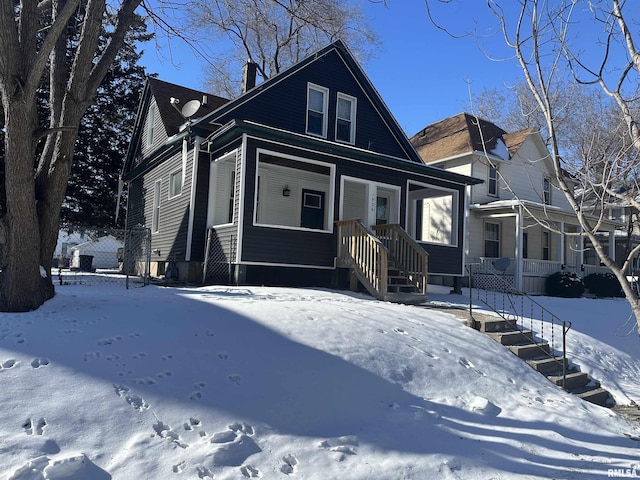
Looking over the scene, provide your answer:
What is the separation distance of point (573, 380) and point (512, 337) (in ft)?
3.72

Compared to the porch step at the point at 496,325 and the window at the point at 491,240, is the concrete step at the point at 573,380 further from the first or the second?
the window at the point at 491,240

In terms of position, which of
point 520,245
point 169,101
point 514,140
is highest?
point 514,140

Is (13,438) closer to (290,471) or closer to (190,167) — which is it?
(290,471)

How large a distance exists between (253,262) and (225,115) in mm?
4314

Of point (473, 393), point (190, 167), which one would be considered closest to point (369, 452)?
point (473, 393)

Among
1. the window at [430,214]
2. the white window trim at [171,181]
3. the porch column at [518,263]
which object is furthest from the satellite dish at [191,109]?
the porch column at [518,263]

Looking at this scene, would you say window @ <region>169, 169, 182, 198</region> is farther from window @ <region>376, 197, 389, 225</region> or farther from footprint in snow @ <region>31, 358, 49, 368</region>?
footprint in snow @ <region>31, 358, 49, 368</region>

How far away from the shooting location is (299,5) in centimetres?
917

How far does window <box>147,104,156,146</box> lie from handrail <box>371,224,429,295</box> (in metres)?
9.76

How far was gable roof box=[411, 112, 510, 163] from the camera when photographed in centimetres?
2034

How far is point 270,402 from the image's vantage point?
14.8 feet

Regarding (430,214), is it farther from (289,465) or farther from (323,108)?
(289,465)

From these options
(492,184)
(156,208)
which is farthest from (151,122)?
(492,184)

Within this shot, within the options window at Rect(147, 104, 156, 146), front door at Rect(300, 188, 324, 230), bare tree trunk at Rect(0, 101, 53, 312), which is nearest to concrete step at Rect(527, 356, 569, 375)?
bare tree trunk at Rect(0, 101, 53, 312)
